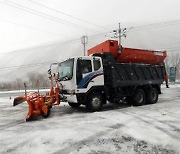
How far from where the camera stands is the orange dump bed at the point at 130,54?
11836 mm

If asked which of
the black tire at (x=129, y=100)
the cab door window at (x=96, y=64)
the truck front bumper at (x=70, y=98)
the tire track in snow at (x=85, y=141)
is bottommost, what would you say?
the tire track in snow at (x=85, y=141)

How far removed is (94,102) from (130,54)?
323 centimetres

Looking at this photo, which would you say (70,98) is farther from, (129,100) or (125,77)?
(129,100)

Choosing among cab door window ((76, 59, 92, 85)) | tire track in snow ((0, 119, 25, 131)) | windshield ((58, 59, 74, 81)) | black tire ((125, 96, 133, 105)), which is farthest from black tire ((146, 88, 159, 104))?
tire track in snow ((0, 119, 25, 131))

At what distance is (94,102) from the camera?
11.0 meters

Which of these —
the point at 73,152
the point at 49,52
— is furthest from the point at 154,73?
the point at 49,52

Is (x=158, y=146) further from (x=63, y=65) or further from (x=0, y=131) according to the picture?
(x=63, y=65)

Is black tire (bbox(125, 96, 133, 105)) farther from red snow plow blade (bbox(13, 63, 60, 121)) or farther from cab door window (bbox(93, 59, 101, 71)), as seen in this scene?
red snow plow blade (bbox(13, 63, 60, 121))

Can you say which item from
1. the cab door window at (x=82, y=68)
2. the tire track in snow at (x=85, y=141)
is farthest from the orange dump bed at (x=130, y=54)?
A: the tire track in snow at (x=85, y=141)

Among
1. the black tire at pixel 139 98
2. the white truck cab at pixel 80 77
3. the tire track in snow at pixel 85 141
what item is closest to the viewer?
the tire track in snow at pixel 85 141

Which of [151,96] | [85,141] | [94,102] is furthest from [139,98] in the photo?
[85,141]

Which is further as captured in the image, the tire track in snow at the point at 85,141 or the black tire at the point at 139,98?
the black tire at the point at 139,98

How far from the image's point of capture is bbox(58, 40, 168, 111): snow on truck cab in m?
10.6

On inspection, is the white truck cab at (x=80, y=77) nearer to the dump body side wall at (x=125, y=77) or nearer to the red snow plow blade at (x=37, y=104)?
the dump body side wall at (x=125, y=77)
